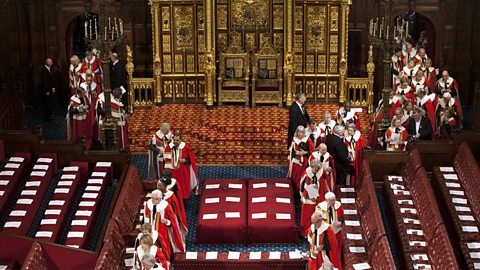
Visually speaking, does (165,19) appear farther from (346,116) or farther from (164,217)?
(164,217)

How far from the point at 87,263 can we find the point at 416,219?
20.9 feet

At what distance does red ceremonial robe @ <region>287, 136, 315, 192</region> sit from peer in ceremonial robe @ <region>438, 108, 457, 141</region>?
11.9ft

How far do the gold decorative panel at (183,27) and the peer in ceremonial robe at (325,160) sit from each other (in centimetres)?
790

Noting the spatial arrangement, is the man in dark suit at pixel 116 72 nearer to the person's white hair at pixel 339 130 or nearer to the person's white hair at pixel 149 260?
the person's white hair at pixel 339 130

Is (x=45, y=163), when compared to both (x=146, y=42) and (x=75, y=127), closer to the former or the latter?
(x=75, y=127)

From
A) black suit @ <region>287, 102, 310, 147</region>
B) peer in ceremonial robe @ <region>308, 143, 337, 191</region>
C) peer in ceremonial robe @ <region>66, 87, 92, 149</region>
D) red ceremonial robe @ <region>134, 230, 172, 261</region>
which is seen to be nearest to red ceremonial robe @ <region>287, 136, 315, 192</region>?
peer in ceremonial robe @ <region>308, 143, 337, 191</region>

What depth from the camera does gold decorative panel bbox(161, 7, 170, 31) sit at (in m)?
27.0

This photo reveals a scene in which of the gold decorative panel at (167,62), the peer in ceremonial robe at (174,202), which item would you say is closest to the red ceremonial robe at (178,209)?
the peer in ceremonial robe at (174,202)

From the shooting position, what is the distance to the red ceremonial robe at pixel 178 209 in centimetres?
1903

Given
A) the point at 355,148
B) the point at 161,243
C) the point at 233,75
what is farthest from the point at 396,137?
the point at 233,75

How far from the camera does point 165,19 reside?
88.7ft

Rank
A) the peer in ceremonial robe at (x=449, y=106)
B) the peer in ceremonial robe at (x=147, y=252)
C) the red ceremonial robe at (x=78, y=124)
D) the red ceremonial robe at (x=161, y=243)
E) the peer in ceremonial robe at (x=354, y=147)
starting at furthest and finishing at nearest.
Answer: the red ceremonial robe at (x=78, y=124) → the peer in ceremonial robe at (x=449, y=106) → the peer in ceremonial robe at (x=354, y=147) → the red ceremonial robe at (x=161, y=243) → the peer in ceremonial robe at (x=147, y=252)

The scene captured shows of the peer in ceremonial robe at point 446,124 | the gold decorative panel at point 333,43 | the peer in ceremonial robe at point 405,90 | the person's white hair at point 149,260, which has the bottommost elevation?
the person's white hair at point 149,260

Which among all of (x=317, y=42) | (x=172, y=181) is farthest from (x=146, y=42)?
(x=172, y=181)
